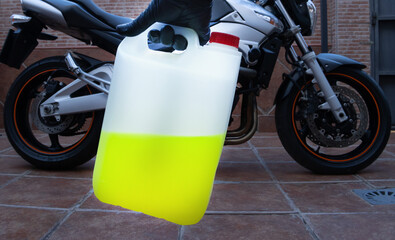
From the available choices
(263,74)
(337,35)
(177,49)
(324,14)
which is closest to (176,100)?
(177,49)

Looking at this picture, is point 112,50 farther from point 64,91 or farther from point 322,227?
point 322,227

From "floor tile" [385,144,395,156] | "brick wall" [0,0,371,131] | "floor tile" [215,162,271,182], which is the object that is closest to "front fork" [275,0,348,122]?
"floor tile" [215,162,271,182]

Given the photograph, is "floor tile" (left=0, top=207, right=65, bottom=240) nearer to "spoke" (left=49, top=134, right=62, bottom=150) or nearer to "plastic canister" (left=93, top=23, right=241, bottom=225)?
"plastic canister" (left=93, top=23, right=241, bottom=225)

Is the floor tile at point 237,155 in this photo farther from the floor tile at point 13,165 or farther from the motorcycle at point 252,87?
the floor tile at point 13,165

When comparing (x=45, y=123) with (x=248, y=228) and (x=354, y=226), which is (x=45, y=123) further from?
(x=354, y=226)

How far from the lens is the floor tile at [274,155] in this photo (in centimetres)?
339

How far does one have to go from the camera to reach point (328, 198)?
86.7 inches

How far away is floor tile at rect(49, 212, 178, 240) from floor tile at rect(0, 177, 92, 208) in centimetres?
28

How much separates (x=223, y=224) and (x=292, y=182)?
0.95 m

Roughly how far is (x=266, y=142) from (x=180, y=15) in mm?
3690

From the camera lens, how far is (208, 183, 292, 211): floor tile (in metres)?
2.03

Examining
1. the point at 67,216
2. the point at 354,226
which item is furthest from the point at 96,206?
the point at 354,226

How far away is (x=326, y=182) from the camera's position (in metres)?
2.56

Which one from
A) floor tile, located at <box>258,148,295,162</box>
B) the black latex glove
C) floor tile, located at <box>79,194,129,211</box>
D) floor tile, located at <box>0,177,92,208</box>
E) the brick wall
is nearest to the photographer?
the black latex glove
